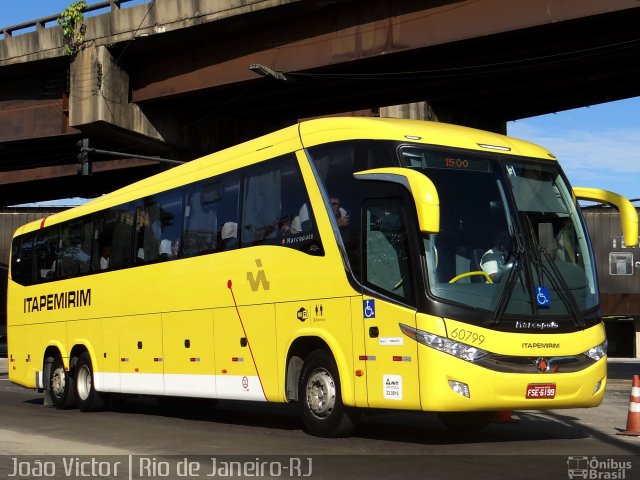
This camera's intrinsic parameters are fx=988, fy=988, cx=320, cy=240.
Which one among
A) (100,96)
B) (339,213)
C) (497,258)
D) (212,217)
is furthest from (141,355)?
(100,96)

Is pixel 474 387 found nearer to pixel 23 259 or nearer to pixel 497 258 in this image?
pixel 497 258

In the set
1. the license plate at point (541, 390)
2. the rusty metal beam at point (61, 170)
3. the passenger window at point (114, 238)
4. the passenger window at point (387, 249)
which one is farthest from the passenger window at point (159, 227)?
the rusty metal beam at point (61, 170)

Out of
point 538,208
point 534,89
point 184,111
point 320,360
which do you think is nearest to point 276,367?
point 320,360

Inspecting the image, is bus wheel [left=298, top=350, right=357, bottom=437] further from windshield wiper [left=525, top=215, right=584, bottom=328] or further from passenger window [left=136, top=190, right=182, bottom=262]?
passenger window [left=136, top=190, right=182, bottom=262]

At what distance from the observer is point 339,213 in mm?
11875

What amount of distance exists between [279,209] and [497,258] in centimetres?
331

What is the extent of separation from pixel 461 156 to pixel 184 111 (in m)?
24.0

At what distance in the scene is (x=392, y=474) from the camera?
899 centimetres

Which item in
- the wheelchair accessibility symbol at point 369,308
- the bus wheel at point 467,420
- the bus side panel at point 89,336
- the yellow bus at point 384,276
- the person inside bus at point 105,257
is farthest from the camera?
the bus side panel at point 89,336

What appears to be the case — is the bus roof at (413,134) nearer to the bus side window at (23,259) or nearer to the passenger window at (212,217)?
the passenger window at (212,217)

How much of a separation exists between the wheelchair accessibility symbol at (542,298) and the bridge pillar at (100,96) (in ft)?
75.7

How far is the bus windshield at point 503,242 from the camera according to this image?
1073 centimetres

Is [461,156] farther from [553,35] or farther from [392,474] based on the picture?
[553,35]

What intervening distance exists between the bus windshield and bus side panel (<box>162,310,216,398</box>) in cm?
500
